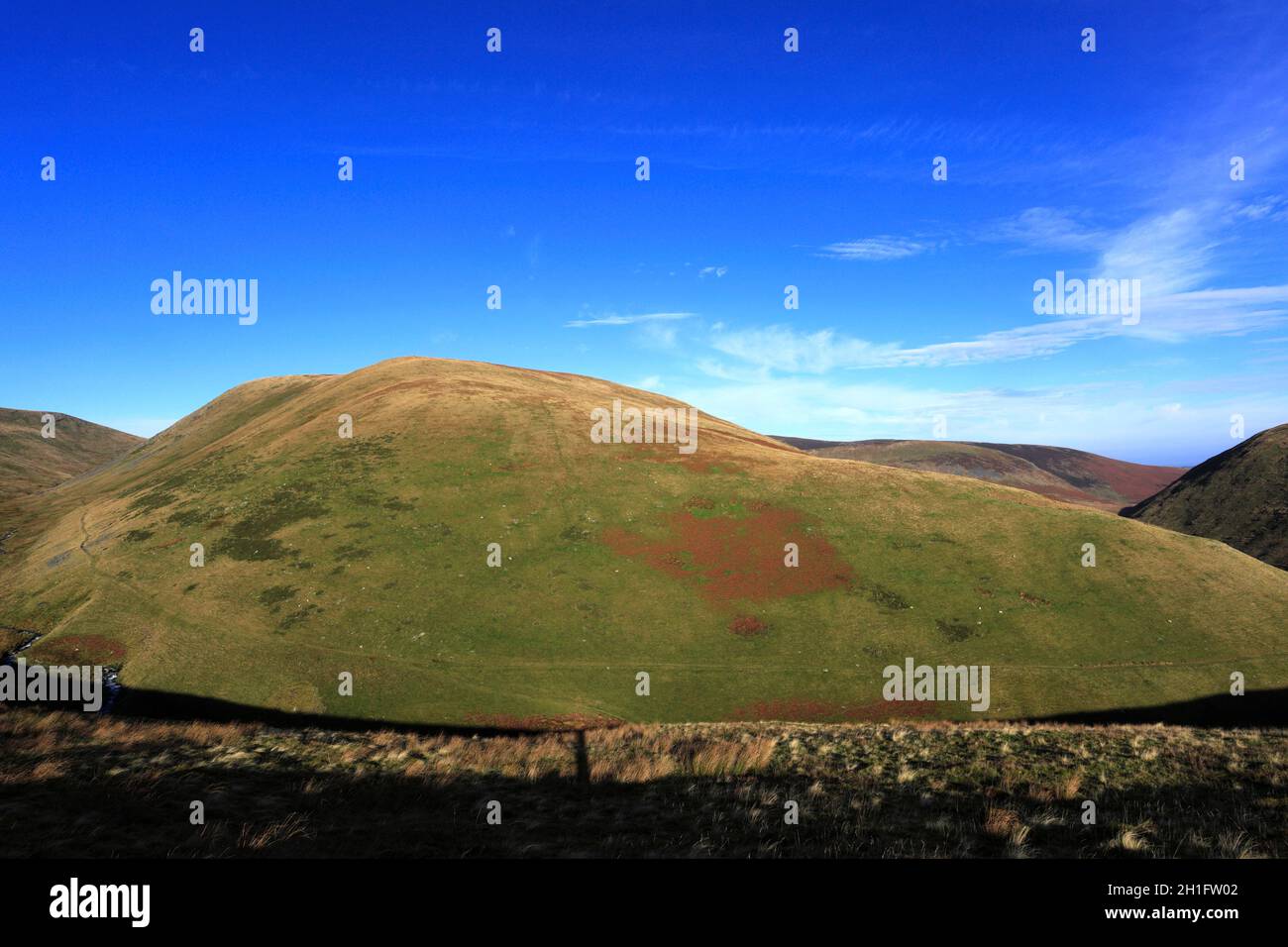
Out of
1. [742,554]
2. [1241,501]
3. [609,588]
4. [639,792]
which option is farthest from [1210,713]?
[1241,501]

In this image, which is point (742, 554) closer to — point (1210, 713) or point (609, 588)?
point (609, 588)

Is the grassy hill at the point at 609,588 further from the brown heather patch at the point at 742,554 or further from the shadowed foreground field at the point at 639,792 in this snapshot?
the shadowed foreground field at the point at 639,792

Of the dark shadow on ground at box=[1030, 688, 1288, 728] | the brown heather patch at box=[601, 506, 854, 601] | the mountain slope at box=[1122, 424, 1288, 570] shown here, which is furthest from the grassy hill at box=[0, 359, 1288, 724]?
the mountain slope at box=[1122, 424, 1288, 570]

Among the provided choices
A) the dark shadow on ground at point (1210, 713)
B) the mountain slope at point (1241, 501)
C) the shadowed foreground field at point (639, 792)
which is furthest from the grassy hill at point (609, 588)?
the mountain slope at point (1241, 501)
